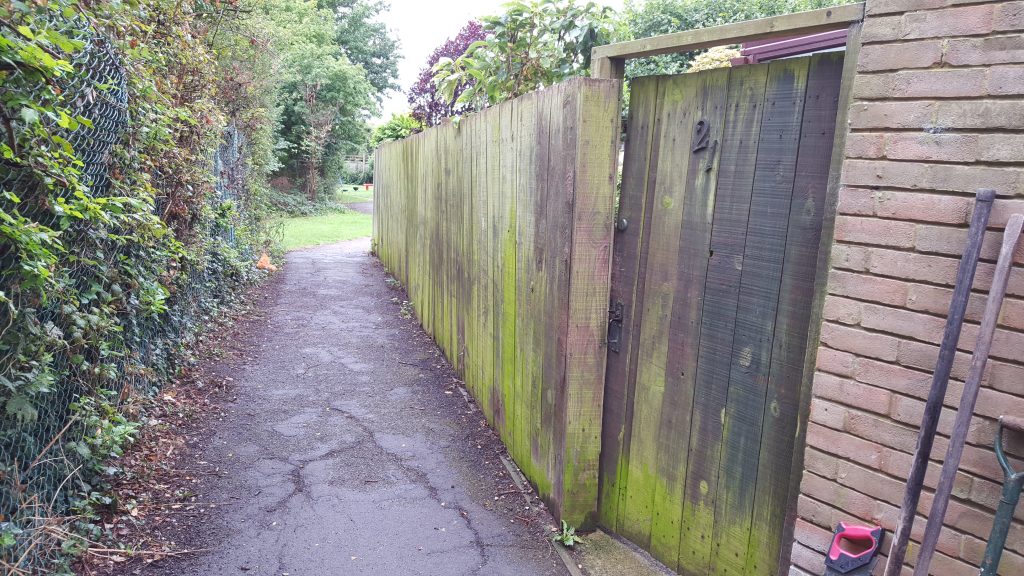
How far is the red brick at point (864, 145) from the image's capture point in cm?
193

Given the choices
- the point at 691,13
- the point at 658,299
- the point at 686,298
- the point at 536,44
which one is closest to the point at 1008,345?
the point at 686,298

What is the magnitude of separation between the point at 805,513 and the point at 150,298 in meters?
3.59

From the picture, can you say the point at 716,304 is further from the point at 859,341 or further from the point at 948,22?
the point at 948,22

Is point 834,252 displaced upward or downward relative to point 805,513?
upward

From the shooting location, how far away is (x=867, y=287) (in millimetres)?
1981

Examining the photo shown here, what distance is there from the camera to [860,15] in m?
2.00

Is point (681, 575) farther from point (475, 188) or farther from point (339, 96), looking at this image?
point (339, 96)

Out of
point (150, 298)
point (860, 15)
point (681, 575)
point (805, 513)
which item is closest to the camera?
point (860, 15)

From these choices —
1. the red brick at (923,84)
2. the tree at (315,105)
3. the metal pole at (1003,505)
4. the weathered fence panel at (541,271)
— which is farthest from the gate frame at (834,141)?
the tree at (315,105)

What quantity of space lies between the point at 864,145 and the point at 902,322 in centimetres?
52

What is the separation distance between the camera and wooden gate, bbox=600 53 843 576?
2367mm

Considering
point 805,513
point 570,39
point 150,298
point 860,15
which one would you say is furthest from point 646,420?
point 150,298

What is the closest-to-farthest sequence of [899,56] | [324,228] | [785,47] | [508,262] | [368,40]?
[899,56]
[508,262]
[785,47]
[324,228]
[368,40]

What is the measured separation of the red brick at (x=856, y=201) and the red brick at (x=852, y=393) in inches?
20.1
